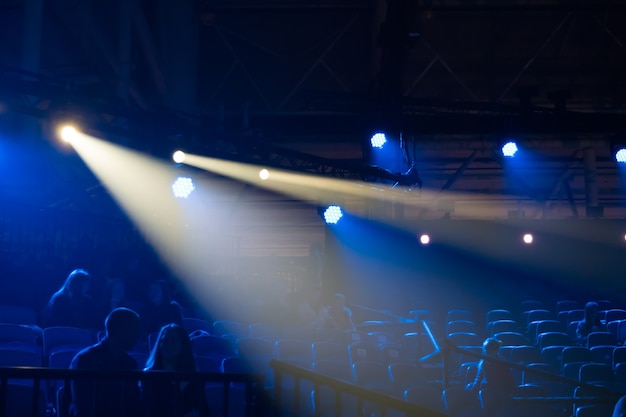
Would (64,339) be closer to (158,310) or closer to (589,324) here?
(158,310)

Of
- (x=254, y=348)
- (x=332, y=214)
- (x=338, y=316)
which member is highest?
(x=332, y=214)

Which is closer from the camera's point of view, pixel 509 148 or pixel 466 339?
pixel 466 339

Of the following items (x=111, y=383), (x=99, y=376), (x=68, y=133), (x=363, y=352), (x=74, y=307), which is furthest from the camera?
(x=68, y=133)

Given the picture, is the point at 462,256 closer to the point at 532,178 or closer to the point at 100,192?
the point at 532,178

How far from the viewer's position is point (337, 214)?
44.7 ft

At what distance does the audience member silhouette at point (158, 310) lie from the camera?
8.58 m

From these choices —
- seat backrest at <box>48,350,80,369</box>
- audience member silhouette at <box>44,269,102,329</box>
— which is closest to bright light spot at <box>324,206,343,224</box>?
audience member silhouette at <box>44,269,102,329</box>

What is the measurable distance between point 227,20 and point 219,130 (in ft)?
17.4

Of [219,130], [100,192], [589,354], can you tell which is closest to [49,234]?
[100,192]

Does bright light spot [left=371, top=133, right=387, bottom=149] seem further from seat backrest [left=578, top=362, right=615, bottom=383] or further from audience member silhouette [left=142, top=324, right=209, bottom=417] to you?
audience member silhouette [left=142, top=324, right=209, bottom=417]

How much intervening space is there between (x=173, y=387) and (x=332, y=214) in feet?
30.4

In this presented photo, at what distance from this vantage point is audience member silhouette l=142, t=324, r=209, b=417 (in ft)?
14.5

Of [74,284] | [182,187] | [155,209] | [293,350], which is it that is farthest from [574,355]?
[155,209]

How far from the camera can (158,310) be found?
28.3 feet
